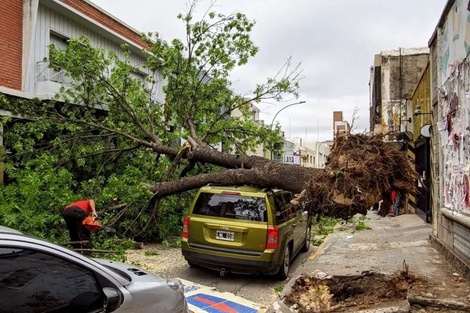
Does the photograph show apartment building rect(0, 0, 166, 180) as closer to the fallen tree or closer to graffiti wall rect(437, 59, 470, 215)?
the fallen tree

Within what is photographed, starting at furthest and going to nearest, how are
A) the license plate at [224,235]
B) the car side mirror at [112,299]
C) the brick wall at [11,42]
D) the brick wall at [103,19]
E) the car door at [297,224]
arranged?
the brick wall at [103,19], the brick wall at [11,42], the car door at [297,224], the license plate at [224,235], the car side mirror at [112,299]

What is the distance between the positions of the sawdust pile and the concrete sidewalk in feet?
4.86

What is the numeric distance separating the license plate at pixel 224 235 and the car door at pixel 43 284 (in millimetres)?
4628

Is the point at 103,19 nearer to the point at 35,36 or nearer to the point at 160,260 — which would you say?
the point at 35,36

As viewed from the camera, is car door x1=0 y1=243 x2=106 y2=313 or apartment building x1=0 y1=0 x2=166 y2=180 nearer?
car door x1=0 y1=243 x2=106 y2=313

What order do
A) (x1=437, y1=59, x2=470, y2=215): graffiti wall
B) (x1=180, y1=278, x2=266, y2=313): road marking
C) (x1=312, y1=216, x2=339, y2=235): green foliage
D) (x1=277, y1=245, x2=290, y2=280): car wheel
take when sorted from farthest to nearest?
(x1=312, y1=216, x2=339, y2=235): green foliage
(x1=277, y1=245, x2=290, y2=280): car wheel
(x1=437, y1=59, x2=470, y2=215): graffiti wall
(x1=180, y1=278, x2=266, y2=313): road marking

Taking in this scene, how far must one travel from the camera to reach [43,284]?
110 inches

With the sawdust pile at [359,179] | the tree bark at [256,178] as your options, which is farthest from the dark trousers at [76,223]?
the sawdust pile at [359,179]

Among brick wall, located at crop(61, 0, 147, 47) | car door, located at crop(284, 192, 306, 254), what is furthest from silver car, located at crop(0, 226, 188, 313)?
brick wall, located at crop(61, 0, 147, 47)

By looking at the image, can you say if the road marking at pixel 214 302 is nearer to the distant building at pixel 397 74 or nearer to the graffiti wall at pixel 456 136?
the graffiti wall at pixel 456 136

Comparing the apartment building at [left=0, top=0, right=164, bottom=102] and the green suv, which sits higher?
the apartment building at [left=0, top=0, right=164, bottom=102]

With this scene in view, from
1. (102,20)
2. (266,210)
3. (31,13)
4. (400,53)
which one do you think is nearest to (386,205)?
(266,210)

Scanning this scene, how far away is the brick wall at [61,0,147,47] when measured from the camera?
43.8 ft

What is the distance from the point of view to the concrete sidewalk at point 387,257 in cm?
663
